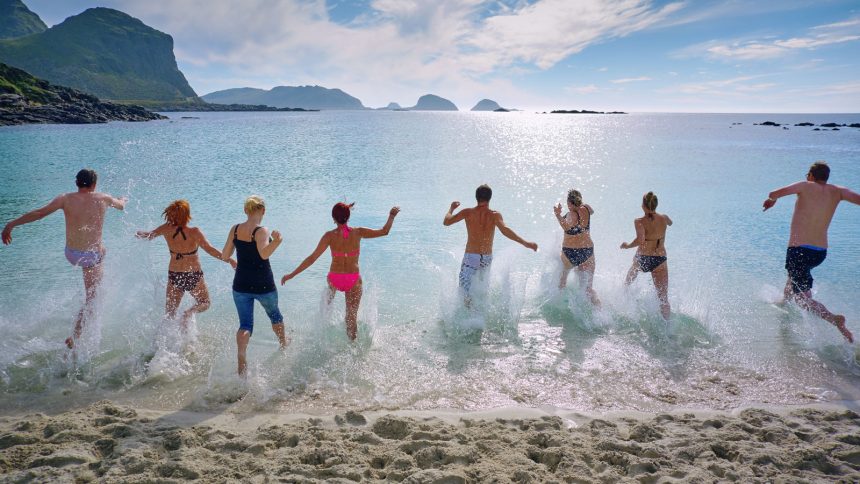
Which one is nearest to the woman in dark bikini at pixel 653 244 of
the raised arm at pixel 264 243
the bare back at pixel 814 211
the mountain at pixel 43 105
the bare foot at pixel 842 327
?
the bare back at pixel 814 211

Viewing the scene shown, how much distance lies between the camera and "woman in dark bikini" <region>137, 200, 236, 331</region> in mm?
A: 5738

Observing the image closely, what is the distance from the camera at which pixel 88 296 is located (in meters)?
6.16

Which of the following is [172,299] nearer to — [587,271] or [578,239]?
[578,239]

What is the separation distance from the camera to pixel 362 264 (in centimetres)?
1088

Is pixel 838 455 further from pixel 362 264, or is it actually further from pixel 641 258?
pixel 362 264

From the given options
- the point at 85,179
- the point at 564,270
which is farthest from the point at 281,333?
the point at 564,270

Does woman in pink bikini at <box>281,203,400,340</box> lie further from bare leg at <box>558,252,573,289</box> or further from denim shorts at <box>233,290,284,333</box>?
bare leg at <box>558,252,573,289</box>

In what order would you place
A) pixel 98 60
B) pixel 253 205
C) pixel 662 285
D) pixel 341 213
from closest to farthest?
pixel 253 205 → pixel 341 213 → pixel 662 285 → pixel 98 60

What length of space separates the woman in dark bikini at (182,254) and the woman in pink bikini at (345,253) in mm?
1136

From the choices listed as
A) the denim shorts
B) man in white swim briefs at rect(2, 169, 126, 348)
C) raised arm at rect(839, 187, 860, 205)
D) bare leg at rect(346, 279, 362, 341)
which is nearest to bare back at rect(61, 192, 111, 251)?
man in white swim briefs at rect(2, 169, 126, 348)

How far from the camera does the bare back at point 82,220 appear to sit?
6.14 metres

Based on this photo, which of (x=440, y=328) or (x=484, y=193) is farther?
(x=440, y=328)

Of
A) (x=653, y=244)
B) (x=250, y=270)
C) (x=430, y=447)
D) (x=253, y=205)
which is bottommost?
(x=430, y=447)

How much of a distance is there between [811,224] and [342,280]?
6863mm
